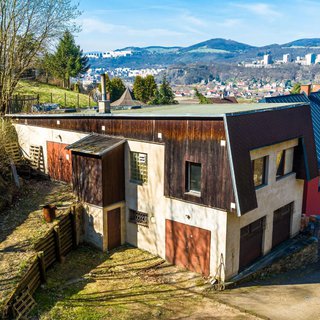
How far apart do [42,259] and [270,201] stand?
11973 mm

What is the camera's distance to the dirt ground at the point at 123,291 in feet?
48.8

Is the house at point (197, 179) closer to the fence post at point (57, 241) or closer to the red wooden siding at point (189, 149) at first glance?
the red wooden siding at point (189, 149)

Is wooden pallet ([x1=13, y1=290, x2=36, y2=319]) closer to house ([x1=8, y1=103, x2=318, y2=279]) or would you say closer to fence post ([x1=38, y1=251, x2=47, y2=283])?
fence post ([x1=38, y1=251, x2=47, y2=283])

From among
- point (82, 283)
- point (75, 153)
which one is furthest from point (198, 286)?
point (75, 153)

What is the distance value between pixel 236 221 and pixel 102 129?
9.42 metres

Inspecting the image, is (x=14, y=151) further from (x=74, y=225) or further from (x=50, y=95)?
(x=50, y=95)

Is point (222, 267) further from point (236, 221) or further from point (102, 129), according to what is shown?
point (102, 129)

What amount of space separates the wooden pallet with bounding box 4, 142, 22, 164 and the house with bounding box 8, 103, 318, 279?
19.8 ft

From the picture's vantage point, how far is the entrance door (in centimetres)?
2066

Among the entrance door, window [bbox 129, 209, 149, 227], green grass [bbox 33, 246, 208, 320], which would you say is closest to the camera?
green grass [bbox 33, 246, 208, 320]

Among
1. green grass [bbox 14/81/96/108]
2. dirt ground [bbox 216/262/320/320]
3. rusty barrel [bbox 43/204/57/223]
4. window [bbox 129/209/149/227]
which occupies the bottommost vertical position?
dirt ground [bbox 216/262/320/320]

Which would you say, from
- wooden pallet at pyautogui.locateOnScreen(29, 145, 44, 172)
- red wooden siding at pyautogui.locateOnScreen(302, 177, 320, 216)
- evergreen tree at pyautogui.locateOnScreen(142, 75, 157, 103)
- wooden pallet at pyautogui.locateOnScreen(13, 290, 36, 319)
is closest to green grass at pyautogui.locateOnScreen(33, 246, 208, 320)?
wooden pallet at pyautogui.locateOnScreen(13, 290, 36, 319)

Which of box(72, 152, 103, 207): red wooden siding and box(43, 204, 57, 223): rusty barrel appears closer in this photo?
box(43, 204, 57, 223): rusty barrel

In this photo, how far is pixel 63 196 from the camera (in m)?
23.1
